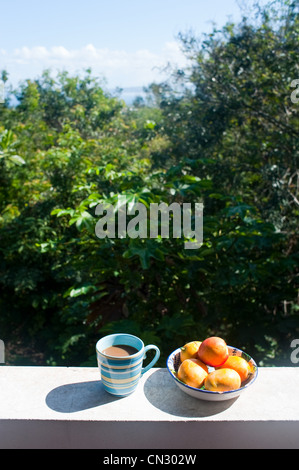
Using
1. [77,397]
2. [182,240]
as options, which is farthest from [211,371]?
[182,240]

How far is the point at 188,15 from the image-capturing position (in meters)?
3.23

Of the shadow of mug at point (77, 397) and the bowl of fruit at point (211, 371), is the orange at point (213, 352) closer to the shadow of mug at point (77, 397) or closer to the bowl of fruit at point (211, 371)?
the bowl of fruit at point (211, 371)

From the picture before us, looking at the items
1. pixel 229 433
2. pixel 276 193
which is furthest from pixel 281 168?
pixel 229 433

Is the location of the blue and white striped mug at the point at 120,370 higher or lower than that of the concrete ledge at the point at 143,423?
higher

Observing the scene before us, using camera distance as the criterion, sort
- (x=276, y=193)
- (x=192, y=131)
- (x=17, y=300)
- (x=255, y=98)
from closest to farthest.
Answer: (x=276, y=193) < (x=255, y=98) < (x=17, y=300) < (x=192, y=131)

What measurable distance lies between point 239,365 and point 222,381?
9 centimetres

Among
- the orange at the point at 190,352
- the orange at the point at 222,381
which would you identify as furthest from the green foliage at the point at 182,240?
the orange at the point at 222,381

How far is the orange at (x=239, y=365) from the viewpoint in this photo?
982mm

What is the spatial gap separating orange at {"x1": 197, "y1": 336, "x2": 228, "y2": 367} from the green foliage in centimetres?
85

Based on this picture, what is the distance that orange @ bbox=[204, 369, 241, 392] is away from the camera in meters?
0.92

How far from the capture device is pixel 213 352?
99 cm

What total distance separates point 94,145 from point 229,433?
3.39m

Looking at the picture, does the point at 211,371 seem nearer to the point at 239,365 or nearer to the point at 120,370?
the point at 239,365

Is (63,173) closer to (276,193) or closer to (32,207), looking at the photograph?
(32,207)
